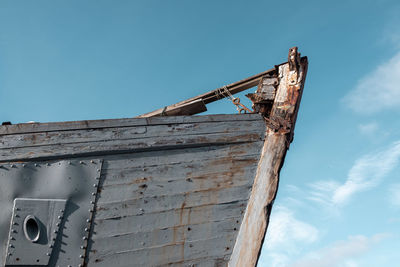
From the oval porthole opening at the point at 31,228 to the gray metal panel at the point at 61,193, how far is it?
0.06 m

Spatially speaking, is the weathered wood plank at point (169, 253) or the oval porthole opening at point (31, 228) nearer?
the oval porthole opening at point (31, 228)

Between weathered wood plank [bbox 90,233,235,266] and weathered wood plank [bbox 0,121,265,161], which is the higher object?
weathered wood plank [bbox 0,121,265,161]

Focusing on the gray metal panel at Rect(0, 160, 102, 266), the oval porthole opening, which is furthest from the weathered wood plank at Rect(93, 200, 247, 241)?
the oval porthole opening

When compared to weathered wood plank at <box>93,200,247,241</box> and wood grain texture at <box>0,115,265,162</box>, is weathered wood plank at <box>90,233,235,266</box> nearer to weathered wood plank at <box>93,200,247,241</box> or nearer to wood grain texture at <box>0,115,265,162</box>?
weathered wood plank at <box>93,200,247,241</box>

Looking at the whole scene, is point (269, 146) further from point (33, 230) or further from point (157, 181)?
point (33, 230)

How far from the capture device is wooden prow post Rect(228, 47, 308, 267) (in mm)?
3865

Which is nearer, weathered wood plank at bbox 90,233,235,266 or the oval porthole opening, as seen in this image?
the oval porthole opening

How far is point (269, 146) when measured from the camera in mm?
4176

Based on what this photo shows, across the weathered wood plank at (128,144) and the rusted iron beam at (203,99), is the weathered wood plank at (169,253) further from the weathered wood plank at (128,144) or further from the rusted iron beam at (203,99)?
the rusted iron beam at (203,99)

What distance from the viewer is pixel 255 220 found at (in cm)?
391

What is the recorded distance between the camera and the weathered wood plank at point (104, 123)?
3.71 m

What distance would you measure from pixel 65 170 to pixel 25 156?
39 centimetres

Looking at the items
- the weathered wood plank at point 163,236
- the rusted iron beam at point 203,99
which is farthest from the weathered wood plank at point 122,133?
the rusted iron beam at point 203,99

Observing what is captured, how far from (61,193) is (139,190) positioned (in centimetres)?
72
